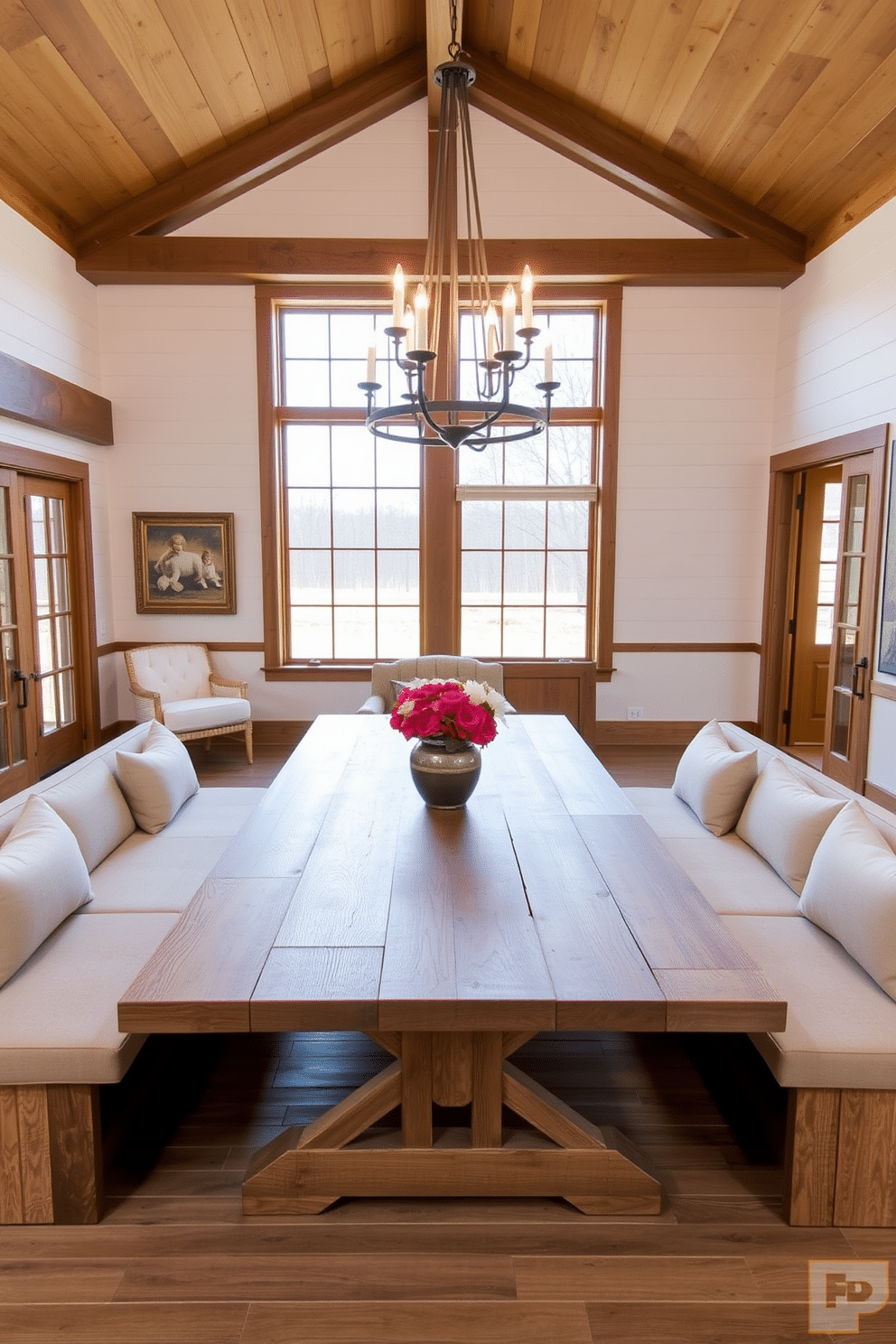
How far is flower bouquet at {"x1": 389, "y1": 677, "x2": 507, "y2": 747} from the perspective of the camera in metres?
2.58

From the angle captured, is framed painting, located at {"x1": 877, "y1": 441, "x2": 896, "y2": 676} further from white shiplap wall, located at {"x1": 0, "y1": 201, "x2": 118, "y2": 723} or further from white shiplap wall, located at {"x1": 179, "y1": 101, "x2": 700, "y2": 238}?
white shiplap wall, located at {"x1": 0, "y1": 201, "x2": 118, "y2": 723}

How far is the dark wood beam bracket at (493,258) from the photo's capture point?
568 centimetres

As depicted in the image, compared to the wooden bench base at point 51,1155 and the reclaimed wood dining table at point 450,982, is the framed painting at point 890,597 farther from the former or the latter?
the wooden bench base at point 51,1155

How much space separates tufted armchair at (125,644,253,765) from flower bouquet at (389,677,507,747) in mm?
3167

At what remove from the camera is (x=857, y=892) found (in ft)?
6.95

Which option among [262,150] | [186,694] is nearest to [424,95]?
[262,150]

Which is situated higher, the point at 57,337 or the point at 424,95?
the point at 424,95

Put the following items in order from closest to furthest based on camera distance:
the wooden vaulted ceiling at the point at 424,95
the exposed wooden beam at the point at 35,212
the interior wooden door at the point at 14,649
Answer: the wooden vaulted ceiling at the point at 424,95 < the exposed wooden beam at the point at 35,212 < the interior wooden door at the point at 14,649

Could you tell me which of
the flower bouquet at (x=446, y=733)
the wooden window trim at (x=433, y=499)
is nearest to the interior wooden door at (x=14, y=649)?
the wooden window trim at (x=433, y=499)

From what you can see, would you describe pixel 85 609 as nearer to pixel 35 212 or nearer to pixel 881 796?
pixel 35 212

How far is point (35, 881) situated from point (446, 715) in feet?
4.01

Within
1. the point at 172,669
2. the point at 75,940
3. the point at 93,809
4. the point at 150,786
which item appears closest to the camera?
the point at 75,940

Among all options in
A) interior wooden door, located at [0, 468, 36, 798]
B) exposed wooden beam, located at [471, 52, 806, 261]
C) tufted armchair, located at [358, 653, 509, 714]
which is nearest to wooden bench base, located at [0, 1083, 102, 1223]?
interior wooden door, located at [0, 468, 36, 798]

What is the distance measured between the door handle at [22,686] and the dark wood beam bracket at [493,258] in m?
2.86
